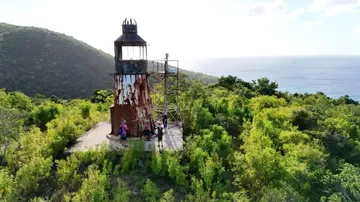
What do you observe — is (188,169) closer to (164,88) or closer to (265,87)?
(164,88)

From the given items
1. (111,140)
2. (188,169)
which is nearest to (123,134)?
(111,140)

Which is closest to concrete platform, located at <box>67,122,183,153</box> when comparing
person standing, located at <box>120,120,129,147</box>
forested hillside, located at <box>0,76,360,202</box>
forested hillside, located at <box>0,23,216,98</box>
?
person standing, located at <box>120,120,129,147</box>

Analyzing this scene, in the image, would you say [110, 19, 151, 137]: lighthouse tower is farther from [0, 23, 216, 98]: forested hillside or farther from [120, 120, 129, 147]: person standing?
[0, 23, 216, 98]: forested hillside

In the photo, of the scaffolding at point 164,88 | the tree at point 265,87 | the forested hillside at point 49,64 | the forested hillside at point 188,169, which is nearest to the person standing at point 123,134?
the forested hillside at point 188,169

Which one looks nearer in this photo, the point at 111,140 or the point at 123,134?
the point at 123,134

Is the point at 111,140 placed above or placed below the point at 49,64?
below

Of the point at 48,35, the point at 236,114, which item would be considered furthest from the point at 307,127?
the point at 48,35
